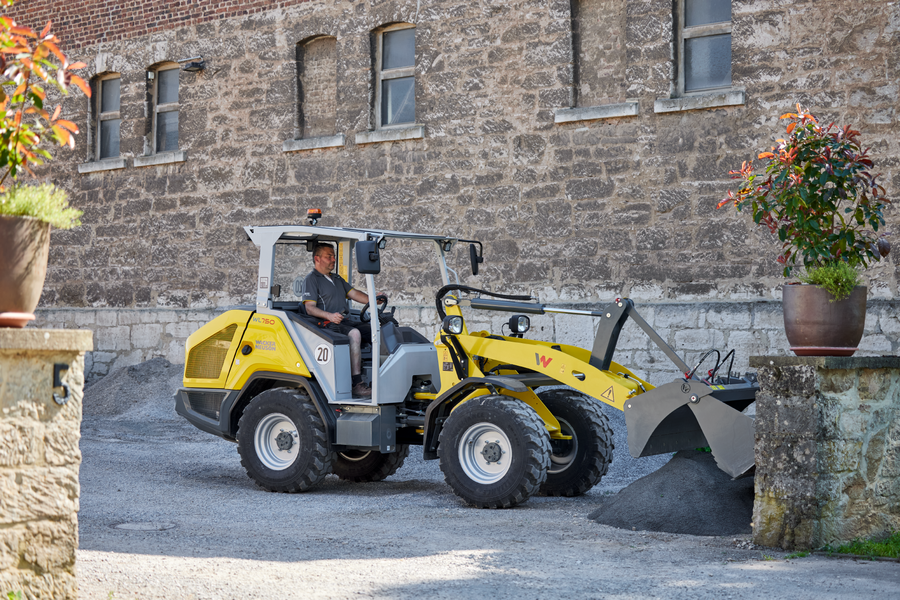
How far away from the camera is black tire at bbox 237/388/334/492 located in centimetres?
851

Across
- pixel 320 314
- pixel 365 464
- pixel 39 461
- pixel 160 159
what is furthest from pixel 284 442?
pixel 160 159

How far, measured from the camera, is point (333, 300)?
9.05 meters

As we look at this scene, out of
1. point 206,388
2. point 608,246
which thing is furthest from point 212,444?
point 608,246

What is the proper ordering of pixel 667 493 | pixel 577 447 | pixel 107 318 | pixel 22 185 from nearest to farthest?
pixel 22 185, pixel 667 493, pixel 577 447, pixel 107 318

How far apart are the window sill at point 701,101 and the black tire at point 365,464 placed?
5480mm

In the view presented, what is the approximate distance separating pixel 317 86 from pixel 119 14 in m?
4.29

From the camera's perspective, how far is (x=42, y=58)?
4.07 meters

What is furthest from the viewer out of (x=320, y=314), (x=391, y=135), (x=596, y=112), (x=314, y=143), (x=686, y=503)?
→ (x=314, y=143)

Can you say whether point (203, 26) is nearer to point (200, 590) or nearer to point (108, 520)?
point (108, 520)

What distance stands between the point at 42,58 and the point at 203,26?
13.1m

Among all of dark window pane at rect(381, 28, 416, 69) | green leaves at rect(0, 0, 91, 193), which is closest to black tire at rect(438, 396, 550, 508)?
green leaves at rect(0, 0, 91, 193)

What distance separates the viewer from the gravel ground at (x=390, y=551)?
5176 mm

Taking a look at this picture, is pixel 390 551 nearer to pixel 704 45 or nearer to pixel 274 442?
pixel 274 442

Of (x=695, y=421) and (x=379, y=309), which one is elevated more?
(x=379, y=309)
